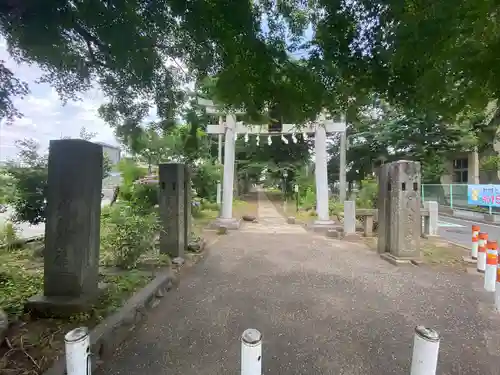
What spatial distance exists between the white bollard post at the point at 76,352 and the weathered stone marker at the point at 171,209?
160 inches

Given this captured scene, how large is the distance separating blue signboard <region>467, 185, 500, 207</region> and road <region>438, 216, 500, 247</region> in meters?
1.01

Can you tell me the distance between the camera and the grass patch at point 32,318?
8.13 feet

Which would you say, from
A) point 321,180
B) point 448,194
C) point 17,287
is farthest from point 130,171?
point 448,194

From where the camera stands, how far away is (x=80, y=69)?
363 cm

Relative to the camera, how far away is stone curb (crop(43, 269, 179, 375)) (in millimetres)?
2643

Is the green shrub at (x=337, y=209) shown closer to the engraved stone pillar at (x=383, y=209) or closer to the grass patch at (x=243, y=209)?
the grass patch at (x=243, y=209)

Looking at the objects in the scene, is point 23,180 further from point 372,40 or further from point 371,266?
point 371,266

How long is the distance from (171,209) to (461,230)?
35.7 feet

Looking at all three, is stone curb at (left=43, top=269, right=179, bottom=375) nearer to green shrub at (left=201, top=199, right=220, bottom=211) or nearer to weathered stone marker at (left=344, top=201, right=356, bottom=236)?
weathered stone marker at (left=344, top=201, right=356, bottom=236)

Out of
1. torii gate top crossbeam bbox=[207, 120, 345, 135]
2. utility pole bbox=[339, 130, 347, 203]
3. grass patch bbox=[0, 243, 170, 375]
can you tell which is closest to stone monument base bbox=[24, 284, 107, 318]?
grass patch bbox=[0, 243, 170, 375]

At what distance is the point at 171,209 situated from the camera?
6.06 meters

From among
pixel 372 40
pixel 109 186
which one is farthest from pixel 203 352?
pixel 109 186

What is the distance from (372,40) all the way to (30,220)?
23.2ft

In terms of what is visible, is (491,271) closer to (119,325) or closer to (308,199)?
(119,325)
